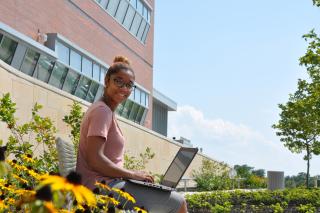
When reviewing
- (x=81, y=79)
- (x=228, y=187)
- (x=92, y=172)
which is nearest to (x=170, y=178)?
(x=92, y=172)

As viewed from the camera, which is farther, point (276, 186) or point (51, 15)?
point (276, 186)

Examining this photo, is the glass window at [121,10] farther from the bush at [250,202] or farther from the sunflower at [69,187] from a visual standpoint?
the sunflower at [69,187]

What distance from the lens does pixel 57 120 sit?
1263cm

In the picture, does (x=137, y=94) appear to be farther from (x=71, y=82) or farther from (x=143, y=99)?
(x=71, y=82)

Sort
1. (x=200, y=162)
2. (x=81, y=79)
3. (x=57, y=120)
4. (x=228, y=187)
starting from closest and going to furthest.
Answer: (x=57, y=120)
(x=81, y=79)
(x=228, y=187)
(x=200, y=162)

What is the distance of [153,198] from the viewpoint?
4074 mm

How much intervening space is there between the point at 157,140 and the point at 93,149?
805 inches

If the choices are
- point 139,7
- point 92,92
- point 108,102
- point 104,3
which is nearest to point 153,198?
point 108,102

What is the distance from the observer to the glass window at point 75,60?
2127 centimetres

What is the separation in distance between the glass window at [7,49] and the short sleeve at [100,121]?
1271 cm

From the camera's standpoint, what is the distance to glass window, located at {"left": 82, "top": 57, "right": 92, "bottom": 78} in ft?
74.4

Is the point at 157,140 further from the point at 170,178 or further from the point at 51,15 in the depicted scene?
the point at 170,178

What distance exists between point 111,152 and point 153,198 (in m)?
0.47

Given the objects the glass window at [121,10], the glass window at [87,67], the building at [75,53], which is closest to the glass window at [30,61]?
the building at [75,53]
